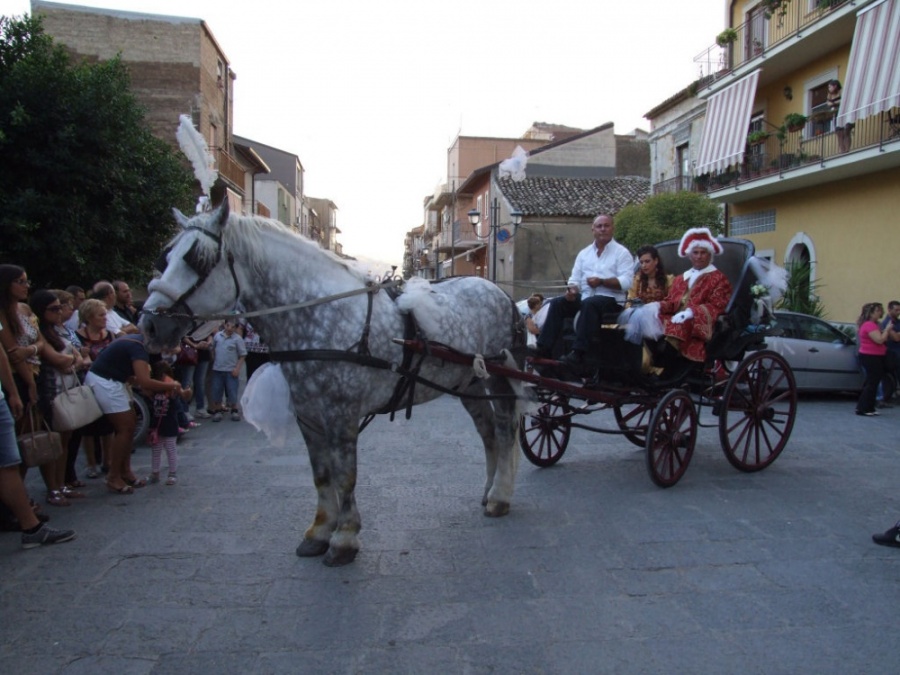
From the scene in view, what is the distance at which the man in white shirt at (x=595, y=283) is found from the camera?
564 centimetres

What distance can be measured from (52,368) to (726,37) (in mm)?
18457

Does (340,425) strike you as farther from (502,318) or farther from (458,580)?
(502,318)

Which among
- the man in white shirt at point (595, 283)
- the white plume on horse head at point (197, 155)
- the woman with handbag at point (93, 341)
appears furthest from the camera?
the woman with handbag at point (93, 341)

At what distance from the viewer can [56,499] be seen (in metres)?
5.40

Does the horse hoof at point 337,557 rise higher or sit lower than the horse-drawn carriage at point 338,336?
lower

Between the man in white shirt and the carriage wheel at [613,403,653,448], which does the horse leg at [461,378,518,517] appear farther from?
the carriage wheel at [613,403,653,448]

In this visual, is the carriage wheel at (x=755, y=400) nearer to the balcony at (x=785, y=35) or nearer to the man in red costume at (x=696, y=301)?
the man in red costume at (x=696, y=301)

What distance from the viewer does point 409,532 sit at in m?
4.70

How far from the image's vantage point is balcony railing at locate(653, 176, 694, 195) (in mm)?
21266

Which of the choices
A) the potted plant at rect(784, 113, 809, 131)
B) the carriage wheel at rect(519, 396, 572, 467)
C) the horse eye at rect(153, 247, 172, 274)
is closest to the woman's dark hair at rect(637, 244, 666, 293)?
the carriage wheel at rect(519, 396, 572, 467)

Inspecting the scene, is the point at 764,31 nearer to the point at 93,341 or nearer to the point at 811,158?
the point at 811,158

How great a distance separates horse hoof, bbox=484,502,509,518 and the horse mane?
208 centimetres

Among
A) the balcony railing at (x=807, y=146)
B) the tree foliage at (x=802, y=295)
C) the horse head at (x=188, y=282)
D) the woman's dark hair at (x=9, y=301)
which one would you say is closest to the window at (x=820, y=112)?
the balcony railing at (x=807, y=146)

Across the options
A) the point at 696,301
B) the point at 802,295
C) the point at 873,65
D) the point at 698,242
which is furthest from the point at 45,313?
the point at 802,295
